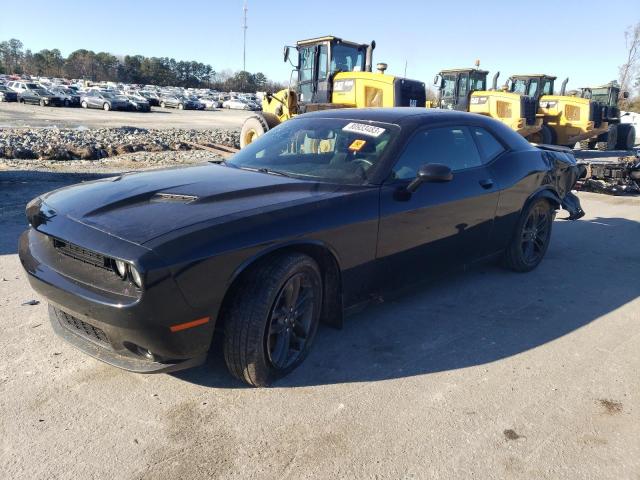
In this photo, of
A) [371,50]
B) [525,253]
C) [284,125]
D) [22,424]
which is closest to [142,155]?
[371,50]

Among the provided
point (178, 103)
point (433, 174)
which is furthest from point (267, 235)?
point (178, 103)

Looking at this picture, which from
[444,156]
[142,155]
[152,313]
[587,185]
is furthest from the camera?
[142,155]

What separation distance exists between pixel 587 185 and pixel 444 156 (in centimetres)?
821

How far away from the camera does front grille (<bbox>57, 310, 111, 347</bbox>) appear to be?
105 inches

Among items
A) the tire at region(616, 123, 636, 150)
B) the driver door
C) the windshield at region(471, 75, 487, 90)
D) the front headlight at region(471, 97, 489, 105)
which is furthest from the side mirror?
the tire at region(616, 123, 636, 150)

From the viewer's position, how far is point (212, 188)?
10.6 feet

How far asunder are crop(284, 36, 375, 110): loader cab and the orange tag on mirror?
8.86 m

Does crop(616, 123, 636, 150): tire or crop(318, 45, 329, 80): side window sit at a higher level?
crop(318, 45, 329, 80): side window

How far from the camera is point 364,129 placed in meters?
3.90

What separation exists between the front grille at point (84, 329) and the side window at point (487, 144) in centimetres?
345

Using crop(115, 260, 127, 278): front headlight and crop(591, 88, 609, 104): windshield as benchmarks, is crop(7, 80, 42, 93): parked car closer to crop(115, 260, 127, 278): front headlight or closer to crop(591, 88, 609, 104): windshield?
crop(591, 88, 609, 104): windshield

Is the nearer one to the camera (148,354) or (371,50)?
(148,354)

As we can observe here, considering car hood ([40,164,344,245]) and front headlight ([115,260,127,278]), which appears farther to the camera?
car hood ([40,164,344,245])

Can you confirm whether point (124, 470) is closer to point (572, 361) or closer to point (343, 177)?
point (343, 177)
